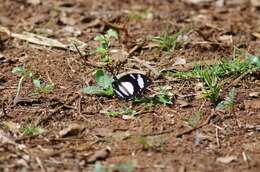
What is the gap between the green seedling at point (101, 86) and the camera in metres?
2.28

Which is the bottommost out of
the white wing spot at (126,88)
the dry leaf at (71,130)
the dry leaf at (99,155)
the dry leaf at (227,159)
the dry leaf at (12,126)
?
the dry leaf at (227,159)

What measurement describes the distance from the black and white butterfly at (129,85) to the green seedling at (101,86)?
1.1 inches

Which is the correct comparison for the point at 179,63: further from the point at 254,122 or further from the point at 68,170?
the point at 68,170

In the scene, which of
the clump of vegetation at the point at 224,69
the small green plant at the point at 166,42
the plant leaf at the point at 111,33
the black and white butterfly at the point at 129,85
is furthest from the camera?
the small green plant at the point at 166,42

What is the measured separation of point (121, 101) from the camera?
2.25 metres

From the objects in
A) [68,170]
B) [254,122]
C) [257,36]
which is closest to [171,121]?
[254,122]

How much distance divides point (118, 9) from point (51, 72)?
851 mm

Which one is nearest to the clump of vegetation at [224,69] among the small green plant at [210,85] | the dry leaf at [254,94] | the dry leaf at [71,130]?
the small green plant at [210,85]

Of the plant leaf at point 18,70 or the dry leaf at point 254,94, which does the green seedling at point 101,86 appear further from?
the dry leaf at point 254,94

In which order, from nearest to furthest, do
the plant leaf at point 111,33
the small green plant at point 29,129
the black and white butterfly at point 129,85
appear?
the small green plant at point 29,129 < the black and white butterfly at point 129,85 < the plant leaf at point 111,33

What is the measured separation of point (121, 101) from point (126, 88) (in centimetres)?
7

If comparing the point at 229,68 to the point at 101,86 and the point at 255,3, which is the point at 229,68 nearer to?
the point at 101,86

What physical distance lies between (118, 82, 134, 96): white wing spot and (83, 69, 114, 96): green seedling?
45mm

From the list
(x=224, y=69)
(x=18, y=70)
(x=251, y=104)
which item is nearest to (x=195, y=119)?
(x=251, y=104)
